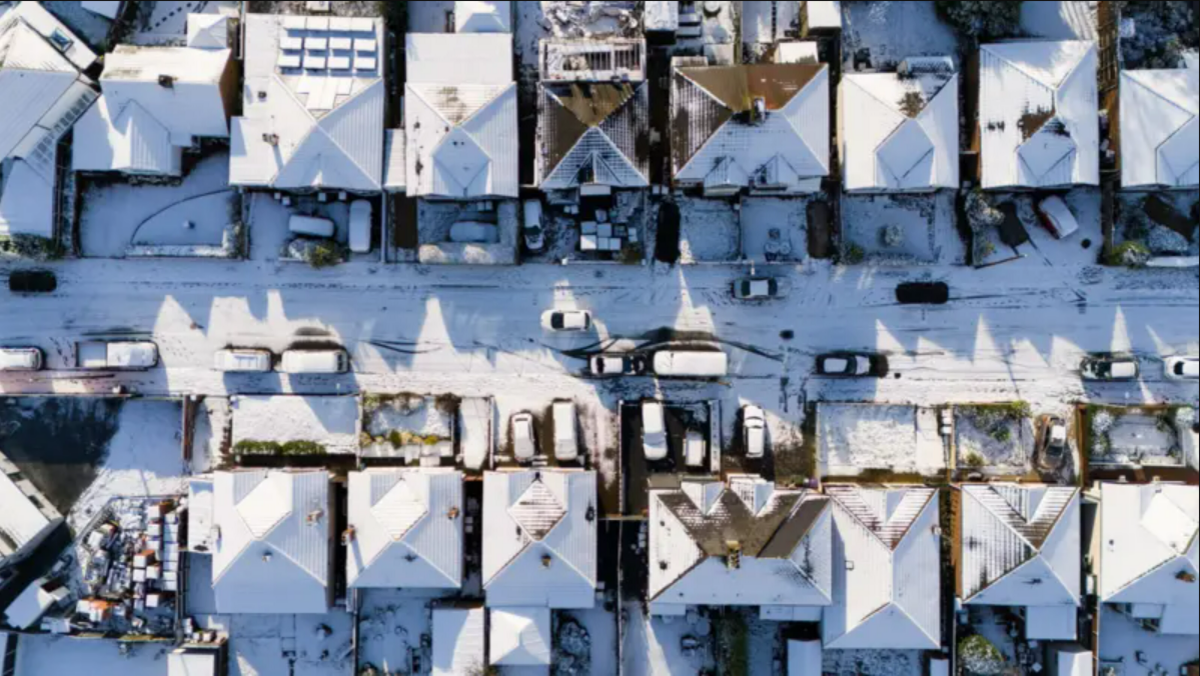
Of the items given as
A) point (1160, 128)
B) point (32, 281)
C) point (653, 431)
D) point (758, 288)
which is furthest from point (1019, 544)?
point (32, 281)

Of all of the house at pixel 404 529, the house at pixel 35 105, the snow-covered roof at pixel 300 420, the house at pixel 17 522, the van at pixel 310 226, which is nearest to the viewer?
the house at pixel 35 105

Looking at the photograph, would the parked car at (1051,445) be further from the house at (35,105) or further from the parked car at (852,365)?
the house at (35,105)

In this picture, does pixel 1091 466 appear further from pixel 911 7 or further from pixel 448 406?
pixel 448 406

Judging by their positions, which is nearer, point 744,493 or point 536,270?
point 744,493

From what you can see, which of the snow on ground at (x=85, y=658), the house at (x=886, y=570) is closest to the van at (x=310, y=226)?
the snow on ground at (x=85, y=658)

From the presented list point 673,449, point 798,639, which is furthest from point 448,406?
point 798,639

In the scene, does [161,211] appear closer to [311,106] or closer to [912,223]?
[311,106]
